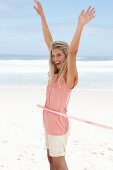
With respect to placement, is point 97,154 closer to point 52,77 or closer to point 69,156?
point 69,156

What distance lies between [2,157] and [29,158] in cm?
36

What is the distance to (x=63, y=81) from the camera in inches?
87.3

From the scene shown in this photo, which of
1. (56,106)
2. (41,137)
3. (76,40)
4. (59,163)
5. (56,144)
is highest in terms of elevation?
(76,40)

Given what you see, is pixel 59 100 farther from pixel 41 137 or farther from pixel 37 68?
pixel 37 68

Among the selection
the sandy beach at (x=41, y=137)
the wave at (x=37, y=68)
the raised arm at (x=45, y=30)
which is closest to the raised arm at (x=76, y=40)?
the raised arm at (x=45, y=30)

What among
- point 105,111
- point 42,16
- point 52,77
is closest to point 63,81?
point 52,77

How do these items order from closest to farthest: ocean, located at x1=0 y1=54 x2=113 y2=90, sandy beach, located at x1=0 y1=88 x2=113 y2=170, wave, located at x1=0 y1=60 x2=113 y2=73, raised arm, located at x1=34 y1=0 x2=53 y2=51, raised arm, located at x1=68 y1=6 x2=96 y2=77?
1. raised arm, located at x1=68 y1=6 x2=96 y2=77
2. raised arm, located at x1=34 y1=0 x2=53 y2=51
3. sandy beach, located at x1=0 y1=88 x2=113 y2=170
4. ocean, located at x1=0 y1=54 x2=113 y2=90
5. wave, located at x1=0 y1=60 x2=113 y2=73

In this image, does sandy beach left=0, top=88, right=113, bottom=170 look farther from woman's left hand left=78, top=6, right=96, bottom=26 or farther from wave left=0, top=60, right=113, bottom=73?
wave left=0, top=60, right=113, bottom=73

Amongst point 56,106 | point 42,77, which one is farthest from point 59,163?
point 42,77

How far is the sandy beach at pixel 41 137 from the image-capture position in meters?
3.44

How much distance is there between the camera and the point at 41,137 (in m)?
4.30

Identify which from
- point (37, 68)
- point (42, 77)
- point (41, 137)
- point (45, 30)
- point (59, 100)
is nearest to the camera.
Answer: point (59, 100)

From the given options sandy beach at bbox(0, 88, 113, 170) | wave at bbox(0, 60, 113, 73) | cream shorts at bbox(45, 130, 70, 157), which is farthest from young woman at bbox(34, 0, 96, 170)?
wave at bbox(0, 60, 113, 73)

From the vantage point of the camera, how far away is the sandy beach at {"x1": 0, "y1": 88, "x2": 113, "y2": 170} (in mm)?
3438
